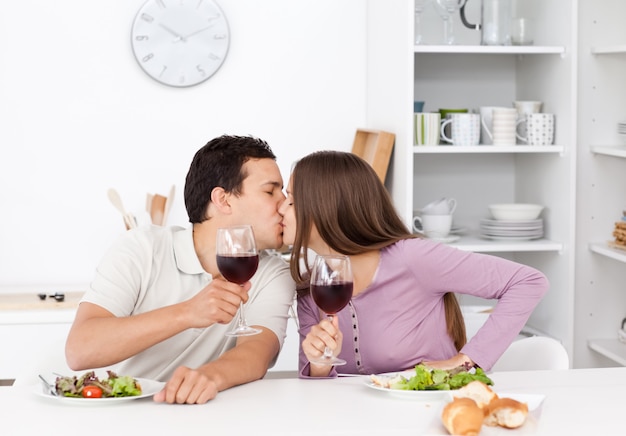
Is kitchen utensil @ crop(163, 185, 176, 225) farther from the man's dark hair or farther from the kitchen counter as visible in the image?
the man's dark hair

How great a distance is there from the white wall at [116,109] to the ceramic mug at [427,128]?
0.45 meters

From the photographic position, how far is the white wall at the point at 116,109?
345 centimetres

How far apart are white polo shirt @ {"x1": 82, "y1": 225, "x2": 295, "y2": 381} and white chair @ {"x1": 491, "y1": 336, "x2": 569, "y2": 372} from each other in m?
0.53

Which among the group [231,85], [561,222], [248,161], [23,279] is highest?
[231,85]

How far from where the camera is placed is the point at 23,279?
3492 mm

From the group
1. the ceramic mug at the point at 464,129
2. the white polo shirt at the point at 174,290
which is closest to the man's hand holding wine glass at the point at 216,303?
the white polo shirt at the point at 174,290

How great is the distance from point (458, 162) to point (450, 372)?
6.47ft

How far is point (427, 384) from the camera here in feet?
5.44

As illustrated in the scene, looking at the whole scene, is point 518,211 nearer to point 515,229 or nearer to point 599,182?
point 515,229

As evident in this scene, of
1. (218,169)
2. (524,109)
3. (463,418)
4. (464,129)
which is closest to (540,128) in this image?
(524,109)

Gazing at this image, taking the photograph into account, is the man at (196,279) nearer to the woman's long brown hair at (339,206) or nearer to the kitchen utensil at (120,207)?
the woman's long brown hair at (339,206)

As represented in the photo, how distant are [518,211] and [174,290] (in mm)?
1595

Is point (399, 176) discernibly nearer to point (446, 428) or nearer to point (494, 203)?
point (494, 203)

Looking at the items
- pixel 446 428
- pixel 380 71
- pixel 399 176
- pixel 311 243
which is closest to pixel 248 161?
pixel 311 243
